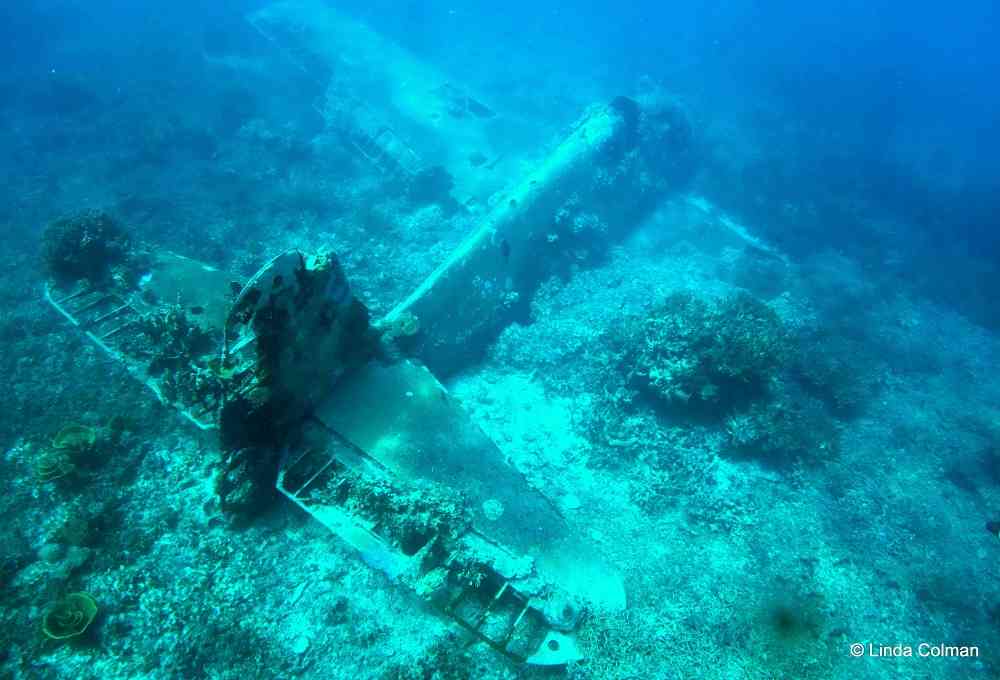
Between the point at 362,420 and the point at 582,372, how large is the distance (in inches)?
207

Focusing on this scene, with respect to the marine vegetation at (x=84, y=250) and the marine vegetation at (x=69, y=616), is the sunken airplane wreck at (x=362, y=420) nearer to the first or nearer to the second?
the marine vegetation at (x=84, y=250)

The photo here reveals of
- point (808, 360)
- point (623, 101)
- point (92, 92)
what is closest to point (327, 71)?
point (92, 92)

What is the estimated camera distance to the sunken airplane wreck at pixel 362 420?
5383mm

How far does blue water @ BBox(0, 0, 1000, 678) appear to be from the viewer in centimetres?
602

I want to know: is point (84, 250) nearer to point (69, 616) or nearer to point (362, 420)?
point (69, 616)

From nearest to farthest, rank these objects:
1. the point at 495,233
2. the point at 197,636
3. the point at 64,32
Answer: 1. the point at 197,636
2. the point at 495,233
3. the point at 64,32

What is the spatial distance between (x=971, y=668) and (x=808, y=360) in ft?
20.3

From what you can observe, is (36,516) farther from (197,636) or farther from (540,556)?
(540,556)

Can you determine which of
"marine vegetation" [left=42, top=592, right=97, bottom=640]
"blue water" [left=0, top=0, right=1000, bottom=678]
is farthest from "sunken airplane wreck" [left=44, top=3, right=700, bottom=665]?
"marine vegetation" [left=42, top=592, right=97, bottom=640]

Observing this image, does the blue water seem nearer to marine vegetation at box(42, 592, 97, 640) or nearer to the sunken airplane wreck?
marine vegetation at box(42, 592, 97, 640)

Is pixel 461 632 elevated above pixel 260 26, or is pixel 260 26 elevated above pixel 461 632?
pixel 260 26

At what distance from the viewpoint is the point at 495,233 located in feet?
34.3

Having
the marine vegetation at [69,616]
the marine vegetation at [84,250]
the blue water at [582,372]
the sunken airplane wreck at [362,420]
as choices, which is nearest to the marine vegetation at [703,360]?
the blue water at [582,372]

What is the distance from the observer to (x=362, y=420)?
655 cm
